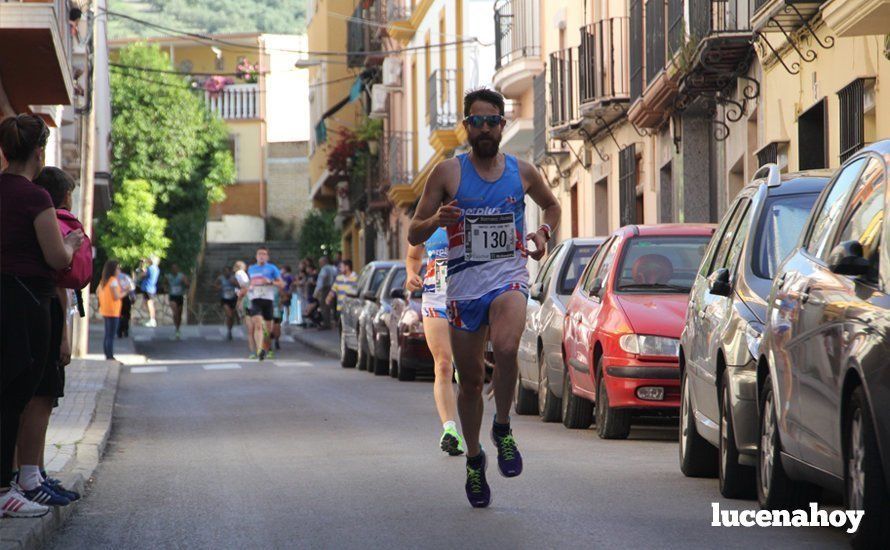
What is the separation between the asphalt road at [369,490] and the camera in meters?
8.09

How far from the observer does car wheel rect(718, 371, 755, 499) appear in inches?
367

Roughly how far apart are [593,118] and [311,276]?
22783 millimetres

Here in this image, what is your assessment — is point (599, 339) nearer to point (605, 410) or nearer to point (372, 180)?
point (605, 410)

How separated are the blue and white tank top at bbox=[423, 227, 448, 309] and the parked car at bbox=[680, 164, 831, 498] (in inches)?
90.7

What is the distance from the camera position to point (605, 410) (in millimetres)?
13562

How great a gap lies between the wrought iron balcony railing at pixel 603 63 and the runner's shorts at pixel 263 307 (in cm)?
601

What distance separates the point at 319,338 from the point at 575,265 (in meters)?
24.9

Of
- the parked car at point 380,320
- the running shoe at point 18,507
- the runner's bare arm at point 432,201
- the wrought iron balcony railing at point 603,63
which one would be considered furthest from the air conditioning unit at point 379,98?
the running shoe at point 18,507

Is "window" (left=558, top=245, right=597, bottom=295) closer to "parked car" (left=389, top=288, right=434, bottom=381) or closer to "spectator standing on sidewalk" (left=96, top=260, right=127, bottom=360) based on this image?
"parked car" (left=389, top=288, right=434, bottom=381)

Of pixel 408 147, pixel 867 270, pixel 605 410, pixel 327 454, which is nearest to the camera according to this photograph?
pixel 867 270

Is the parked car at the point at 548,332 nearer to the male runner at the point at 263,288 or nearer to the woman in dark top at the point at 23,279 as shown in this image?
the woman in dark top at the point at 23,279

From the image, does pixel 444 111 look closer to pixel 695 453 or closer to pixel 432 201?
pixel 695 453

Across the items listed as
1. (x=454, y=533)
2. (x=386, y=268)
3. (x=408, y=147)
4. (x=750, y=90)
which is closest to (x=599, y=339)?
(x=454, y=533)

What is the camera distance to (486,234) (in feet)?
29.6
